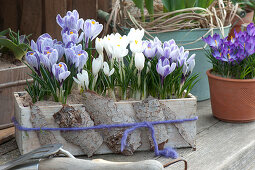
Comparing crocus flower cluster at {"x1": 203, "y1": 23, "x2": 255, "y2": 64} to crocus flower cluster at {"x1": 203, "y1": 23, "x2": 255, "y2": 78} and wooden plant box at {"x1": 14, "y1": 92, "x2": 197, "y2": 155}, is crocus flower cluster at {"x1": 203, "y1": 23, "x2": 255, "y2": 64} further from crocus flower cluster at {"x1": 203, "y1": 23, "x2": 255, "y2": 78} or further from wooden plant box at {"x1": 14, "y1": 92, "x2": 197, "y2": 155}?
wooden plant box at {"x1": 14, "y1": 92, "x2": 197, "y2": 155}

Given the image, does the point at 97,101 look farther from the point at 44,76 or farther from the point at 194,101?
the point at 194,101

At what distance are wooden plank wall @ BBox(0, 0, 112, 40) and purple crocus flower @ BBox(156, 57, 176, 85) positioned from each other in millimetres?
856

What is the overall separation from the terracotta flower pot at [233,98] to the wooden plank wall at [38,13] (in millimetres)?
759

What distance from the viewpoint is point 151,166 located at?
90 centimetres

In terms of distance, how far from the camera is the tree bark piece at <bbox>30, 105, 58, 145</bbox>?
3.91 ft

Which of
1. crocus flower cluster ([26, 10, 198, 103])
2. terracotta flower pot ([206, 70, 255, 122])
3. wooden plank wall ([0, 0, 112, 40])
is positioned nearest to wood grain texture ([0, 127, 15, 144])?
crocus flower cluster ([26, 10, 198, 103])

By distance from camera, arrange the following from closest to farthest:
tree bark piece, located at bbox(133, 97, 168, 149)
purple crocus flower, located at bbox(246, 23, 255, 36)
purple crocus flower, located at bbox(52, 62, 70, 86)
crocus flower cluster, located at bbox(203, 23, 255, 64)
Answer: purple crocus flower, located at bbox(52, 62, 70, 86) → tree bark piece, located at bbox(133, 97, 168, 149) → crocus flower cluster, located at bbox(203, 23, 255, 64) → purple crocus flower, located at bbox(246, 23, 255, 36)

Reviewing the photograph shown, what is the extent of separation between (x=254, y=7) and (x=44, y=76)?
1.83 metres

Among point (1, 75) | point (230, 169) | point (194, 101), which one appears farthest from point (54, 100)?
point (230, 169)

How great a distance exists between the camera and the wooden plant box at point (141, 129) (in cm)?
120

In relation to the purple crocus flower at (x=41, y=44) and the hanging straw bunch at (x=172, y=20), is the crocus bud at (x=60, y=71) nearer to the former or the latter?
the purple crocus flower at (x=41, y=44)

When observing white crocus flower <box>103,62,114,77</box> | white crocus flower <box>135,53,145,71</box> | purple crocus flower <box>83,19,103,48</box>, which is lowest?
white crocus flower <box>103,62,114,77</box>

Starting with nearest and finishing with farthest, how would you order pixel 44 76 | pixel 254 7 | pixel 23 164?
pixel 23 164 → pixel 44 76 → pixel 254 7

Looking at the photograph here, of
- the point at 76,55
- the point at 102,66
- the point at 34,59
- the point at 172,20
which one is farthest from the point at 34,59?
the point at 172,20
